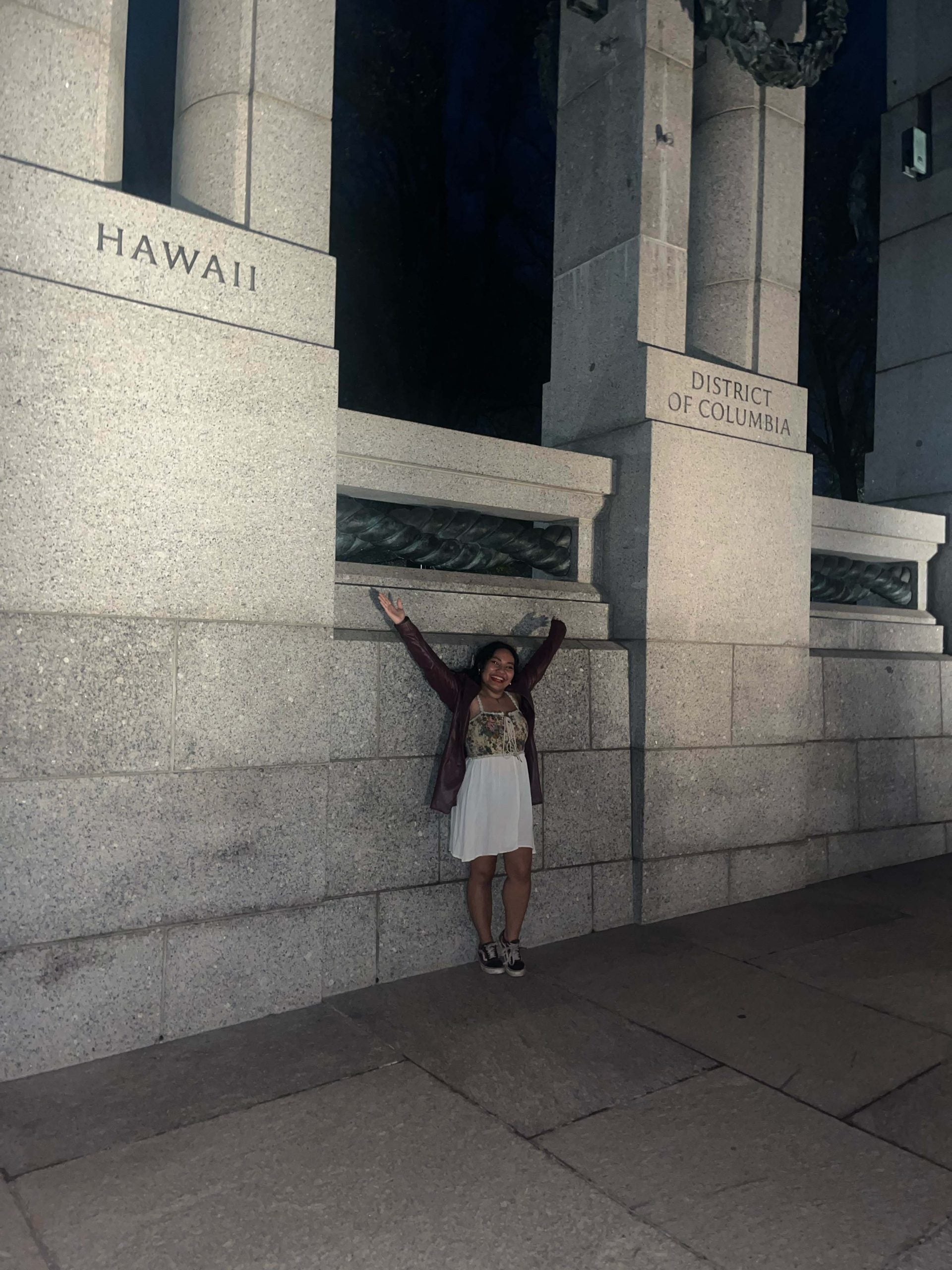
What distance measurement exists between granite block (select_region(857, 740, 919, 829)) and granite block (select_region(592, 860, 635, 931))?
240 centimetres

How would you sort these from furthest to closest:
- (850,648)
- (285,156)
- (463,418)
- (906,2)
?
(463,418)
(906,2)
(850,648)
(285,156)

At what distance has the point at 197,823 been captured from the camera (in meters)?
4.51

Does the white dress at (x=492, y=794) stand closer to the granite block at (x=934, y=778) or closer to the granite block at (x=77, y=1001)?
the granite block at (x=77, y=1001)

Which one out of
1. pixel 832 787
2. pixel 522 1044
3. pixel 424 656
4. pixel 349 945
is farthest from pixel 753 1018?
pixel 832 787

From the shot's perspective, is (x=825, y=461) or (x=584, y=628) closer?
(x=584, y=628)

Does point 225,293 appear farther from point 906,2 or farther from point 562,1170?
point 906,2

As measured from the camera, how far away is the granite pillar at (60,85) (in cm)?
425

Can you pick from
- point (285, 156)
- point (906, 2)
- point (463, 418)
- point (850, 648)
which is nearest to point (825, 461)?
point (463, 418)

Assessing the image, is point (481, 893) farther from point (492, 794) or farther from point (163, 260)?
point (163, 260)

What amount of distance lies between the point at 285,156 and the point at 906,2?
7580mm

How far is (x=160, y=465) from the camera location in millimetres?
4484

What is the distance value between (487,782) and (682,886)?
2.01 metres

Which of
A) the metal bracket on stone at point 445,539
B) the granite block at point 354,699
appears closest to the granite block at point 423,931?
the granite block at point 354,699

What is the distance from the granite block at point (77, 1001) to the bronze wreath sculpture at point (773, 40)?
6.86 m
